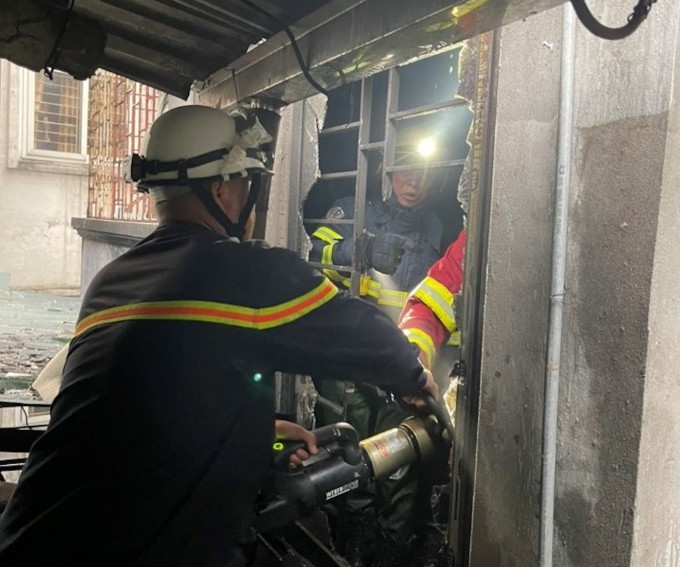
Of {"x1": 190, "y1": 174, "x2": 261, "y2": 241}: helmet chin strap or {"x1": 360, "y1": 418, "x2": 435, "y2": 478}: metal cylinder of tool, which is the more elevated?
{"x1": 190, "y1": 174, "x2": 261, "y2": 241}: helmet chin strap

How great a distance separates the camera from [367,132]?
3.89 meters

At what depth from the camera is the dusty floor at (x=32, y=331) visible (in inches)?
238

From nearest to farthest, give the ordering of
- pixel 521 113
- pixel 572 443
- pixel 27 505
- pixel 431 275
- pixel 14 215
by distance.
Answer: pixel 27 505 < pixel 572 443 < pixel 521 113 < pixel 431 275 < pixel 14 215

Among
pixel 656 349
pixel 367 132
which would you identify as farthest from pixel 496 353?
pixel 367 132

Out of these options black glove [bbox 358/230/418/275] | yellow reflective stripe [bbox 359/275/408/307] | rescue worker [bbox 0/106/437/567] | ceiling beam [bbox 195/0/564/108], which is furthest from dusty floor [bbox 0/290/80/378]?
rescue worker [bbox 0/106/437/567]

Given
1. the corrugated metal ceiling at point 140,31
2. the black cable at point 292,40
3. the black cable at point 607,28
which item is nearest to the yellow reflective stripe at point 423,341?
the black cable at point 292,40

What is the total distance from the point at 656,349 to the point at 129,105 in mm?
8679

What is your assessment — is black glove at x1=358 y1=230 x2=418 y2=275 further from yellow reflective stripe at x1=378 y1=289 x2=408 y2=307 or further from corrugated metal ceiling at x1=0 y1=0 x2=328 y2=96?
corrugated metal ceiling at x1=0 y1=0 x2=328 y2=96

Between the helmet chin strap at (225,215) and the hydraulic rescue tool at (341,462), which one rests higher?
the helmet chin strap at (225,215)

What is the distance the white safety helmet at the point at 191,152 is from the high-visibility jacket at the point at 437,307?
1519mm

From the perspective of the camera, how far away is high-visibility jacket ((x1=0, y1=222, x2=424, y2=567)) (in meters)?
1.54

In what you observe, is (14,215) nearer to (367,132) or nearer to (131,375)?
(367,132)

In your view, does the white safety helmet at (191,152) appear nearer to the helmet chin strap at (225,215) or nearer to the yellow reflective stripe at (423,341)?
the helmet chin strap at (225,215)

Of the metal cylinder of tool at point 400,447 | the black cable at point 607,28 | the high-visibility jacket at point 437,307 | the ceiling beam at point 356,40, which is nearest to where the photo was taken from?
the black cable at point 607,28
